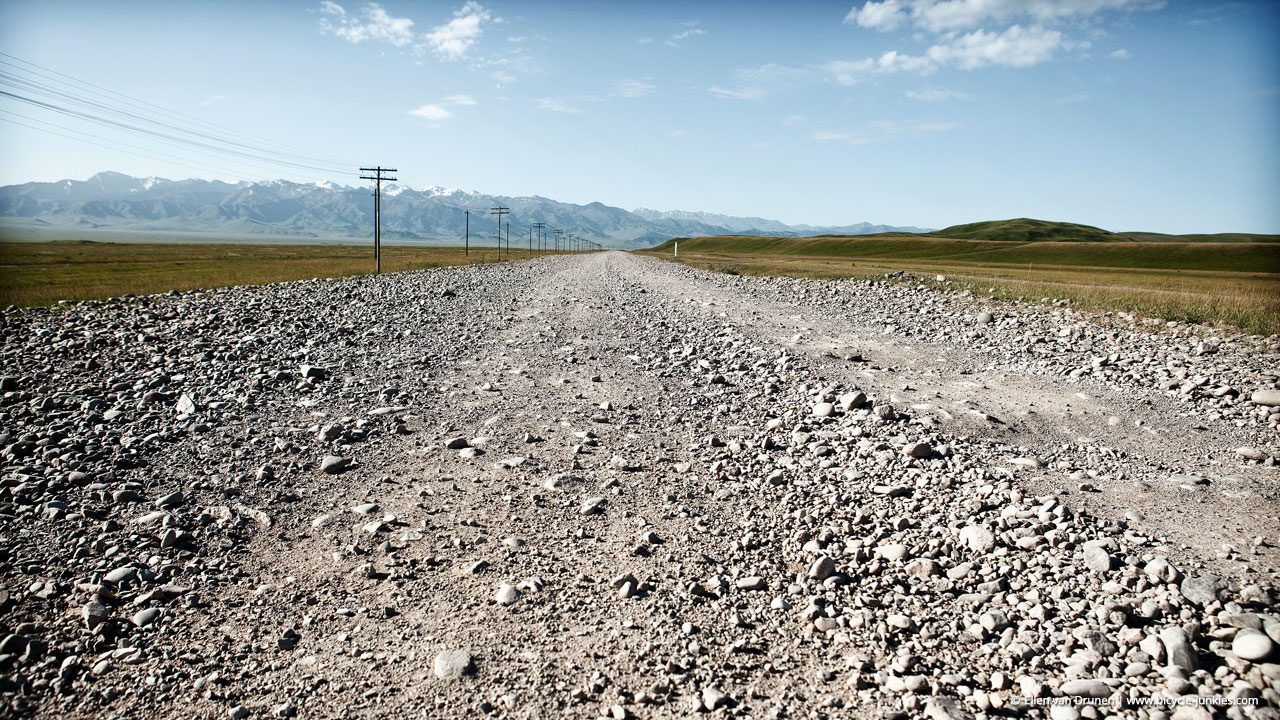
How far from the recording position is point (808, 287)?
37719mm

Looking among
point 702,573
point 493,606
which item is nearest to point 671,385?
point 702,573

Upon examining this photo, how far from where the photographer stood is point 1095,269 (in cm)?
8681

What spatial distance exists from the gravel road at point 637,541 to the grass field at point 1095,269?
11342 millimetres

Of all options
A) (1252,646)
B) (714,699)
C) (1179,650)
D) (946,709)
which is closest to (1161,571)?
(1252,646)

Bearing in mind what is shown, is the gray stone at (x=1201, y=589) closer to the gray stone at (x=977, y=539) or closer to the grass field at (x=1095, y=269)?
the gray stone at (x=977, y=539)

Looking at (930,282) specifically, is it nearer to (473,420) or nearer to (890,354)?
(890,354)

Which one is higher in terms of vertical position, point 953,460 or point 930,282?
point 930,282

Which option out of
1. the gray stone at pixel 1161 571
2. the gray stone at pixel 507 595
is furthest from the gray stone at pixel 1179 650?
the gray stone at pixel 507 595

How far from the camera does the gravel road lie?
444cm

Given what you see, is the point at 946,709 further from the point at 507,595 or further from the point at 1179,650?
the point at 507,595

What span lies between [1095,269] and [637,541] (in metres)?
103

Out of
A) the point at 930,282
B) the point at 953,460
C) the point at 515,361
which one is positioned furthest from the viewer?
the point at 930,282

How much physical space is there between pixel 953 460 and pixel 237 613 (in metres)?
8.03

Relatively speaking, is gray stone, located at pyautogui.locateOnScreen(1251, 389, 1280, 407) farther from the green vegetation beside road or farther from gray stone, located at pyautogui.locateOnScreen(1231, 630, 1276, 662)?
the green vegetation beside road
